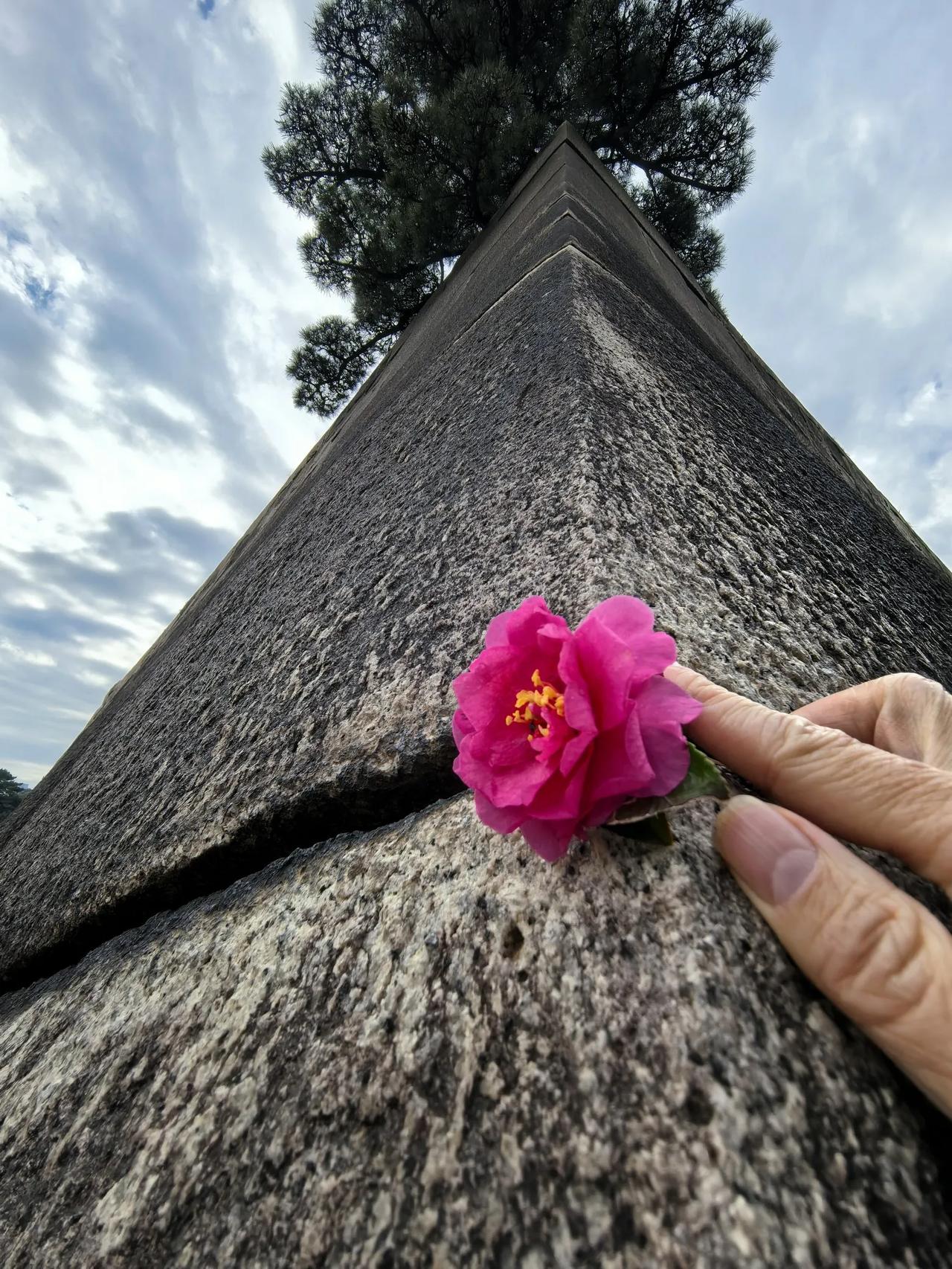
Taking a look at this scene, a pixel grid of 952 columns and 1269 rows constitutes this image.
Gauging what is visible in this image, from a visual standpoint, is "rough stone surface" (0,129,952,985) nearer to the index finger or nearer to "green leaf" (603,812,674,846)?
the index finger

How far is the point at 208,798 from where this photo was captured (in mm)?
926

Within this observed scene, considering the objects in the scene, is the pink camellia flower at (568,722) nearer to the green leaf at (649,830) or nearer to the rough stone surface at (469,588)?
the green leaf at (649,830)

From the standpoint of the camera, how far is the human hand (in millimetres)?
384

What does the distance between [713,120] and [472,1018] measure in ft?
20.9

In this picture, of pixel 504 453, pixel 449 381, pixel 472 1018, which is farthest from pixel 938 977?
pixel 449 381

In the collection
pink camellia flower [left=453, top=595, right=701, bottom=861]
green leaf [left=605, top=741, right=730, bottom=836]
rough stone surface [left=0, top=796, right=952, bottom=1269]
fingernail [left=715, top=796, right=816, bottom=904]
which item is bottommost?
rough stone surface [left=0, top=796, right=952, bottom=1269]

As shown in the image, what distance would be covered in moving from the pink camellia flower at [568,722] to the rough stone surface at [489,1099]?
0.08 meters

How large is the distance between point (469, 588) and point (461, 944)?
1.59ft

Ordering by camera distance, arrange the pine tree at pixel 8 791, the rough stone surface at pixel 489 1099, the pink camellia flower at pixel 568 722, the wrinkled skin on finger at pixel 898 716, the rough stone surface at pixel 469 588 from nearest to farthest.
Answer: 1. the rough stone surface at pixel 489 1099
2. the pink camellia flower at pixel 568 722
3. the wrinkled skin on finger at pixel 898 716
4. the rough stone surface at pixel 469 588
5. the pine tree at pixel 8 791

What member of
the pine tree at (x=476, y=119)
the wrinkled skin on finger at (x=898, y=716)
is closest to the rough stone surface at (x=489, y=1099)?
the wrinkled skin on finger at (x=898, y=716)

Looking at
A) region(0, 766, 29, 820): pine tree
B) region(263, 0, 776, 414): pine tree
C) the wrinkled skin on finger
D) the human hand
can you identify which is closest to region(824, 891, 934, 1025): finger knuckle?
the human hand

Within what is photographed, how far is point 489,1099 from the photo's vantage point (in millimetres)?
406

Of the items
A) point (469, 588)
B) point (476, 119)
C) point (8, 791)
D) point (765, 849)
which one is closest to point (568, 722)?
point (765, 849)

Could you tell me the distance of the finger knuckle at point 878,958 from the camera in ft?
1.27
